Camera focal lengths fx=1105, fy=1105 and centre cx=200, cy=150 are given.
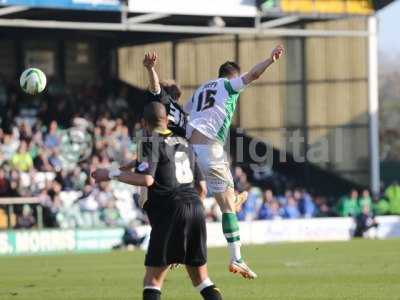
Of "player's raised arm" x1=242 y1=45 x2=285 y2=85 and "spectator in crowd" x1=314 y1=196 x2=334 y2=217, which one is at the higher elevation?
"player's raised arm" x1=242 y1=45 x2=285 y2=85

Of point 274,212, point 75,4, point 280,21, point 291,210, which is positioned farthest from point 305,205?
point 75,4

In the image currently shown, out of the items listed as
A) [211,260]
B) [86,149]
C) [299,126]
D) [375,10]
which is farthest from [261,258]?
[299,126]

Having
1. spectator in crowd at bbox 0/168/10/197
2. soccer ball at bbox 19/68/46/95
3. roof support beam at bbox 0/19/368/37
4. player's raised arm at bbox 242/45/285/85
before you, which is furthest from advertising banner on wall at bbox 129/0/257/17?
player's raised arm at bbox 242/45/285/85

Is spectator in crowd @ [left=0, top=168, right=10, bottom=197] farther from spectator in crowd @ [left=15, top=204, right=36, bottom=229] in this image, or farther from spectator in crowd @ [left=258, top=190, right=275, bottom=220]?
spectator in crowd @ [left=258, top=190, right=275, bottom=220]

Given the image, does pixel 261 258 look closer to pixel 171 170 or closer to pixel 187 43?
pixel 171 170

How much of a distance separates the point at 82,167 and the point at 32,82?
46.9 ft

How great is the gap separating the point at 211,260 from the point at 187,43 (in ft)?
65.9

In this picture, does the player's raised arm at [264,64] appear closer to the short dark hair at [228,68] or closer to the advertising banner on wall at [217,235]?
the short dark hair at [228,68]

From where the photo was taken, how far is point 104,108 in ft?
120

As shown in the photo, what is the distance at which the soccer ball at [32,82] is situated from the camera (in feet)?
55.6

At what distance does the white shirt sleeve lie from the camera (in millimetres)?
13128

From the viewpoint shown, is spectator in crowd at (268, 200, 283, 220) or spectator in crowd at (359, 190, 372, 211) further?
spectator in crowd at (359, 190, 372, 211)

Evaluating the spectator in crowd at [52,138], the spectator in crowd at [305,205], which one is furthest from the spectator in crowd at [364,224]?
the spectator in crowd at [52,138]

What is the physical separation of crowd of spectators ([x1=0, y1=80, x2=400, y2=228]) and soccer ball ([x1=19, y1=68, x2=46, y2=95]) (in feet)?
35.9
